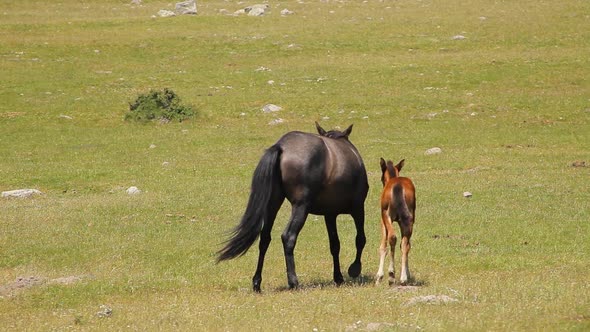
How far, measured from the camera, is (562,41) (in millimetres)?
52375

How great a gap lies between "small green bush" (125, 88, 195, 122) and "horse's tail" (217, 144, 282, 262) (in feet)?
81.6

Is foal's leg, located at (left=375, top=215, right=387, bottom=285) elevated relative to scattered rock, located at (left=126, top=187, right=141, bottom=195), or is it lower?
elevated

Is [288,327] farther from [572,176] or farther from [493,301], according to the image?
[572,176]

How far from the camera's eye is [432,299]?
42.8 feet

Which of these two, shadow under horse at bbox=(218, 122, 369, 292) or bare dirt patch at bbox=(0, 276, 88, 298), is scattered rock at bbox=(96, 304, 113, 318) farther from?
bare dirt patch at bbox=(0, 276, 88, 298)

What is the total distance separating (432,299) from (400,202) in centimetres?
225

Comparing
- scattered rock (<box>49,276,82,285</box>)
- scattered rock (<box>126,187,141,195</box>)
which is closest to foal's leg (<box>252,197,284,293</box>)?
scattered rock (<box>49,276,82,285</box>)

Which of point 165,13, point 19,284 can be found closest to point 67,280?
point 19,284

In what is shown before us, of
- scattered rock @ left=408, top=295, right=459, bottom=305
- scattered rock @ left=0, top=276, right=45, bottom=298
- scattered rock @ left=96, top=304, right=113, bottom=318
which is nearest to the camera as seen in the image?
scattered rock @ left=408, top=295, right=459, bottom=305

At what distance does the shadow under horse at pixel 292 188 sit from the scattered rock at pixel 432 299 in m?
2.57

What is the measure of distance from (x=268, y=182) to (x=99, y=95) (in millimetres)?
30160

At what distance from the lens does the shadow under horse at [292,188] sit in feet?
48.8

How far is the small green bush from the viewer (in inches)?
1558

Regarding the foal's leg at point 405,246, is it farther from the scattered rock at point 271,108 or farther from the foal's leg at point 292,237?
the scattered rock at point 271,108
